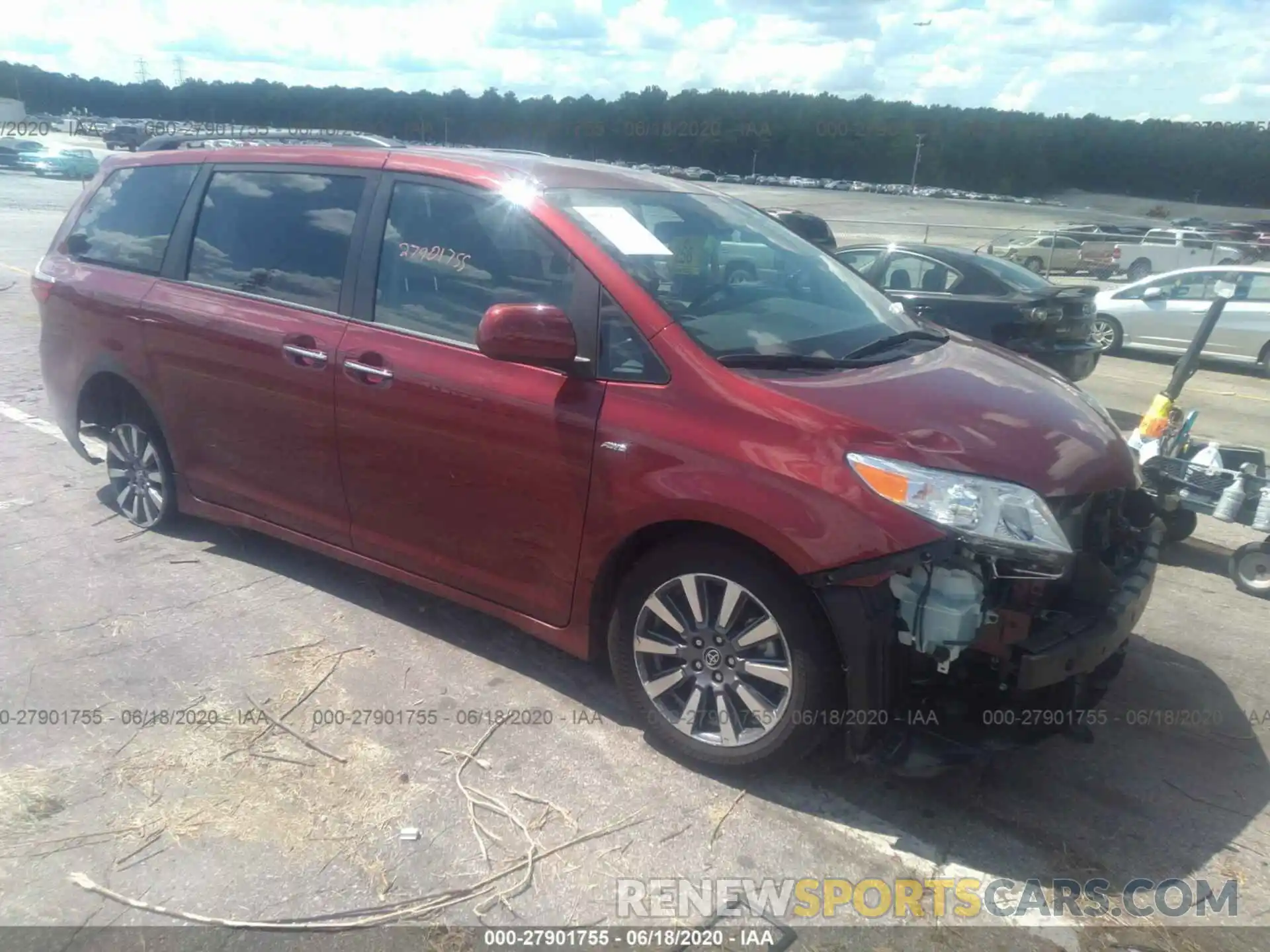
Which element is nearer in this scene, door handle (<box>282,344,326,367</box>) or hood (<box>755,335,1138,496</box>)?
hood (<box>755,335,1138,496</box>)

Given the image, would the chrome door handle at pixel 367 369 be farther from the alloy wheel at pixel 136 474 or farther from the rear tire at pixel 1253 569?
the rear tire at pixel 1253 569

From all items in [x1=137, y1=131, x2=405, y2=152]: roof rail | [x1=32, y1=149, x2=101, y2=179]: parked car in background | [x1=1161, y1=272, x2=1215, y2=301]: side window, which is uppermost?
[x1=137, y1=131, x2=405, y2=152]: roof rail

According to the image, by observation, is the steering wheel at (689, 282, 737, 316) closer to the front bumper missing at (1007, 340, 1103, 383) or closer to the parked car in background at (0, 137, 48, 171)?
the front bumper missing at (1007, 340, 1103, 383)

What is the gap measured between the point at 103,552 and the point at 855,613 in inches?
153

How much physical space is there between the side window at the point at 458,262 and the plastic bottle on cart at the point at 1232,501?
348cm

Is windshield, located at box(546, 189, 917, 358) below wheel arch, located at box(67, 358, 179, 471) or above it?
above

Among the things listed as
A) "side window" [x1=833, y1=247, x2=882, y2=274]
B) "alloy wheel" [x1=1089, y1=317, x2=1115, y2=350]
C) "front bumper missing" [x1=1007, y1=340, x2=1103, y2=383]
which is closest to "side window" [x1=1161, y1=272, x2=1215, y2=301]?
"alloy wheel" [x1=1089, y1=317, x2=1115, y2=350]

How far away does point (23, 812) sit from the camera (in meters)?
3.13

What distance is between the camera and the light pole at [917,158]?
76812 mm

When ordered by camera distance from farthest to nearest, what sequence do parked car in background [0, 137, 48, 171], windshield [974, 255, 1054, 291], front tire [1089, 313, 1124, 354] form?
parked car in background [0, 137, 48, 171]
front tire [1089, 313, 1124, 354]
windshield [974, 255, 1054, 291]

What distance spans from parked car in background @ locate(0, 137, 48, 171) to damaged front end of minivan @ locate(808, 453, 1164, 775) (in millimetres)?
49986

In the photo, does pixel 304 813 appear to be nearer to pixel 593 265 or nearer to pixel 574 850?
pixel 574 850

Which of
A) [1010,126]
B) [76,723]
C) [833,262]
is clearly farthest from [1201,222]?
[76,723]

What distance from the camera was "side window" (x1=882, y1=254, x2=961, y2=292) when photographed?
1000 centimetres
